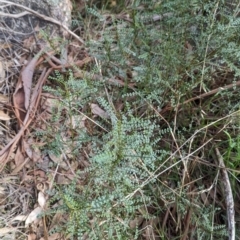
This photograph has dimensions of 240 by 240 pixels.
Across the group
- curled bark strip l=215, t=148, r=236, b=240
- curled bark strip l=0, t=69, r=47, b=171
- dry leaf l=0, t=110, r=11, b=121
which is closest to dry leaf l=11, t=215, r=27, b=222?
curled bark strip l=0, t=69, r=47, b=171

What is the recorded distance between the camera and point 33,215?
1559 mm

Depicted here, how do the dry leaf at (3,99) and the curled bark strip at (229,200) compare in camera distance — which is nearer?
the curled bark strip at (229,200)

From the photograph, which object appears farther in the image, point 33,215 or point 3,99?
point 3,99

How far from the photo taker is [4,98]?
1708 millimetres

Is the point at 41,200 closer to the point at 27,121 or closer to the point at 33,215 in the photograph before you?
the point at 33,215

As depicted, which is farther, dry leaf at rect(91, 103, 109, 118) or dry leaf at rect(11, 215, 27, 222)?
dry leaf at rect(91, 103, 109, 118)

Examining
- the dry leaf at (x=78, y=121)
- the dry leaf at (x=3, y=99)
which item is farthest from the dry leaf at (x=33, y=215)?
the dry leaf at (x=3, y=99)

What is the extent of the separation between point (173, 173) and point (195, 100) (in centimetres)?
31

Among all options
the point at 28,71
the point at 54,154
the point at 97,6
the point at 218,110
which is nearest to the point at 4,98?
the point at 28,71

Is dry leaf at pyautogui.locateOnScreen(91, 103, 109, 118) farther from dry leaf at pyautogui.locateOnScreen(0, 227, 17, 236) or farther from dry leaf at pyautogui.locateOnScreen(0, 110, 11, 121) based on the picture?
dry leaf at pyautogui.locateOnScreen(0, 227, 17, 236)

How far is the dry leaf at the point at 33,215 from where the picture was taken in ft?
5.08

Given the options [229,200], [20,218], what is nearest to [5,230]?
[20,218]

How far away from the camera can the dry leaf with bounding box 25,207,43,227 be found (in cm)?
155

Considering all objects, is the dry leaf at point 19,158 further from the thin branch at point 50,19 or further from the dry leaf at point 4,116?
A: the thin branch at point 50,19
